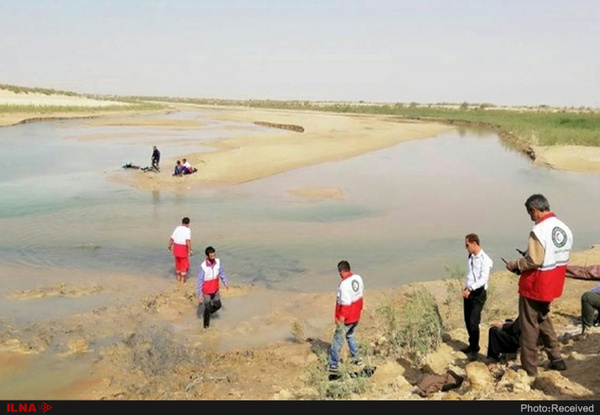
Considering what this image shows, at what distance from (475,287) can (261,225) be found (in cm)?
1024

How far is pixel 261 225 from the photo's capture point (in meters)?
16.9

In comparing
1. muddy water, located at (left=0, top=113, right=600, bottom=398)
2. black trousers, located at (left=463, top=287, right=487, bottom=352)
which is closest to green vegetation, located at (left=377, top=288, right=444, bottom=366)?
black trousers, located at (left=463, top=287, right=487, bottom=352)

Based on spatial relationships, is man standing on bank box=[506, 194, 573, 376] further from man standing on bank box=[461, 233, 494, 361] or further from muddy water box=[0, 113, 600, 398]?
muddy water box=[0, 113, 600, 398]

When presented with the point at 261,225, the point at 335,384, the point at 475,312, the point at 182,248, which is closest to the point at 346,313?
the point at 335,384

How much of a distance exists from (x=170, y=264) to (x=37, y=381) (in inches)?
221

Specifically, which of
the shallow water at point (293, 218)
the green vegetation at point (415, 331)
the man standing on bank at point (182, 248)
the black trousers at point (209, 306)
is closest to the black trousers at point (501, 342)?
the green vegetation at point (415, 331)

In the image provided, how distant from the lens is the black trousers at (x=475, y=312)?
23.9ft

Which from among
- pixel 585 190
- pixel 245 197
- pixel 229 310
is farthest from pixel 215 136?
pixel 229 310

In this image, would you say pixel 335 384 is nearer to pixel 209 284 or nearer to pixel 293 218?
pixel 209 284

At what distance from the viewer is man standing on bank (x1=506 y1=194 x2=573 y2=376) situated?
588cm

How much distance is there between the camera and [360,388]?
6.63 meters

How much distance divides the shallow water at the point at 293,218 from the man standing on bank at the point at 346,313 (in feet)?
13.4

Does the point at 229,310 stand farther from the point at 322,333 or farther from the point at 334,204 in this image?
the point at 334,204

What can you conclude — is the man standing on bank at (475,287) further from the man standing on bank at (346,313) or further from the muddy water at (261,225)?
the muddy water at (261,225)
